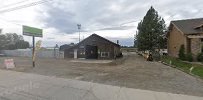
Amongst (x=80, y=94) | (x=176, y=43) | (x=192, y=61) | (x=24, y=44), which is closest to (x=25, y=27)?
(x=80, y=94)

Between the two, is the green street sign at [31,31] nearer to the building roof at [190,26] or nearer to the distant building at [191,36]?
the distant building at [191,36]

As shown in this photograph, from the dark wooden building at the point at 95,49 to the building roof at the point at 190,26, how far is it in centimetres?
1287

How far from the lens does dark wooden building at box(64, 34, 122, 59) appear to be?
42438 mm

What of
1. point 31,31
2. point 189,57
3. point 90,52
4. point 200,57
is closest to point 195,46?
point 189,57

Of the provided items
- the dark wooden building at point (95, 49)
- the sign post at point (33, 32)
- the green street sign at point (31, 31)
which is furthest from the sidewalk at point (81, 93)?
the dark wooden building at point (95, 49)

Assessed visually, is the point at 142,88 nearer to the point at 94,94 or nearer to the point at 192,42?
the point at 94,94

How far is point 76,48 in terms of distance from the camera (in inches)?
1758

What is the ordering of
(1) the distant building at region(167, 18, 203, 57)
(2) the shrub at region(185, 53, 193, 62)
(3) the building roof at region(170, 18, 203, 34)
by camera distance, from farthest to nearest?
(3) the building roof at region(170, 18, 203, 34) < (1) the distant building at region(167, 18, 203, 57) < (2) the shrub at region(185, 53, 193, 62)

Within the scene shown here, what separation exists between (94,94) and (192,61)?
21850 mm

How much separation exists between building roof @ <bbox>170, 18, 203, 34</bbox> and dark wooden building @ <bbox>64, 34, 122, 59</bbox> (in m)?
12.9

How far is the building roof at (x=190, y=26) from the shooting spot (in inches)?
1241

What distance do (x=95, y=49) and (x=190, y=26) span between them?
59.6 ft

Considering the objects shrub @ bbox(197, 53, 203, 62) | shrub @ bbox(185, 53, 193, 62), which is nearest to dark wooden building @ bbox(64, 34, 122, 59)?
shrub @ bbox(185, 53, 193, 62)

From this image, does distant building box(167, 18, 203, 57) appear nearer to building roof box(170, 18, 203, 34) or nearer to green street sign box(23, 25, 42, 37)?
building roof box(170, 18, 203, 34)
